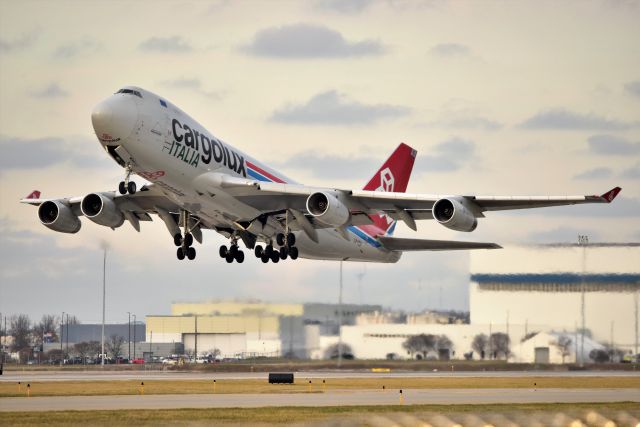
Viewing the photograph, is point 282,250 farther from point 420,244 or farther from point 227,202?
point 420,244

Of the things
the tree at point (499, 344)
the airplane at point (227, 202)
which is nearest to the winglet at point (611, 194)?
the airplane at point (227, 202)

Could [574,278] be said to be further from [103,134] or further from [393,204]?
[103,134]

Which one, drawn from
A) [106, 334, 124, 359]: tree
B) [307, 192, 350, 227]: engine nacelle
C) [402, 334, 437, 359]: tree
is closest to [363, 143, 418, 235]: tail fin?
[307, 192, 350, 227]: engine nacelle

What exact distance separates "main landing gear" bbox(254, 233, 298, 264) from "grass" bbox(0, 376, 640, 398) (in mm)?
8558

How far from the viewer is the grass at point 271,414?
4494 cm

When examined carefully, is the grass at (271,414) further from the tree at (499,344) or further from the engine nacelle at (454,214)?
the tree at (499,344)

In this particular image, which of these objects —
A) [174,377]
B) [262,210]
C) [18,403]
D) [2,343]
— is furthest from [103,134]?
[2,343]

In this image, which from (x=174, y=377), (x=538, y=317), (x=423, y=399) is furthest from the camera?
(x=538, y=317)

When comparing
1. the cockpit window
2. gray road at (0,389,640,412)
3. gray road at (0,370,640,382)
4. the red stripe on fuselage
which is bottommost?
gray road at (0,370,640,382)

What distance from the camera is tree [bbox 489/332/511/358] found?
344ft

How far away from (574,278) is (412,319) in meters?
18.5

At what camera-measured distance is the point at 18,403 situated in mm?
54969

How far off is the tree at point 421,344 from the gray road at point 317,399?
4090cm

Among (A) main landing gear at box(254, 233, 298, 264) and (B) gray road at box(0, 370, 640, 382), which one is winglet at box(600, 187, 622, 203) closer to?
(A) main landing gear at box(254, 233, 298, 264)
